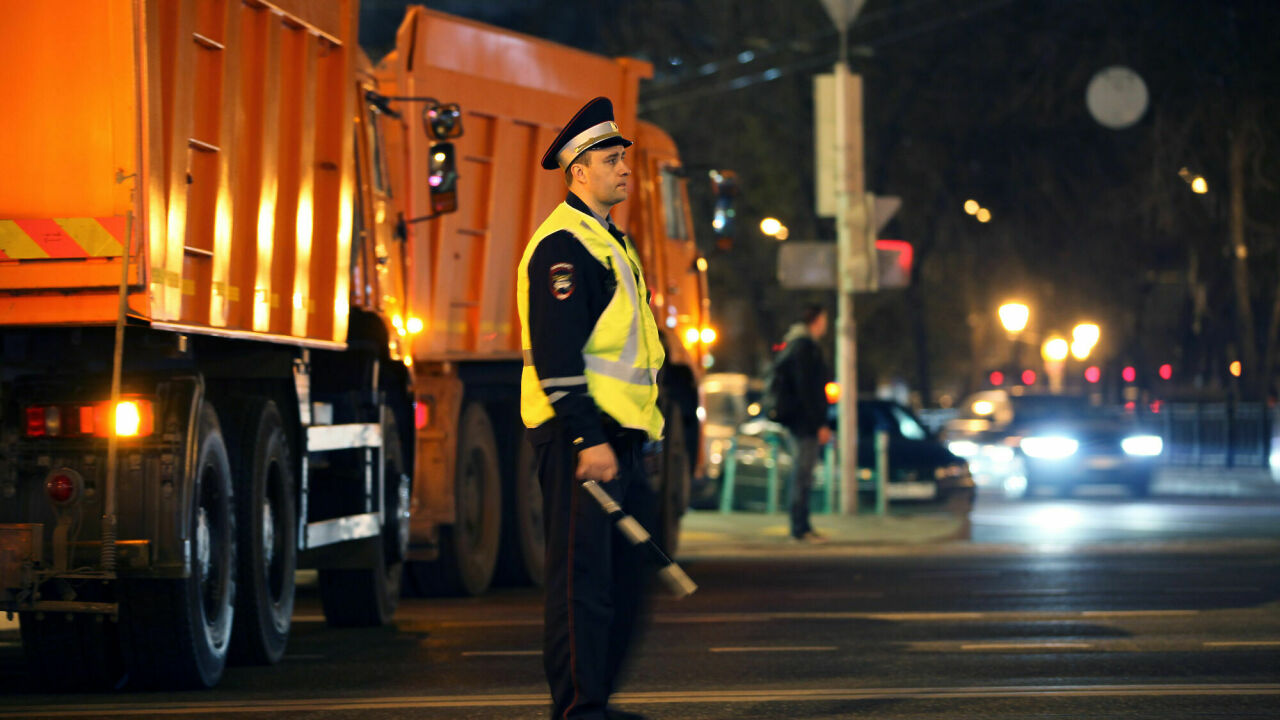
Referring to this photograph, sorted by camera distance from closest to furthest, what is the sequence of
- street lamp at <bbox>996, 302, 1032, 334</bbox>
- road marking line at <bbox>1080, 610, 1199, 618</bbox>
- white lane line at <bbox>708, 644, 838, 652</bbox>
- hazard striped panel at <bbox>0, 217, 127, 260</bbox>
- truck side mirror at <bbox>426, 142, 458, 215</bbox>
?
hazard striped panel at <bbox>0, 217, 127, 260</bbox> → white lane line at <bbox>708, 644, 838, 652</bbox> → road marking line at <bbox>1080, 610, 1199, 618</bbox> → truck side mirror at <bbox>426, 142, 458, 215</bbox> → street lamp at <bbox>996, 302, 1032, 334</bbox>

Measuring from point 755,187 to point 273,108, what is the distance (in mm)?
29471

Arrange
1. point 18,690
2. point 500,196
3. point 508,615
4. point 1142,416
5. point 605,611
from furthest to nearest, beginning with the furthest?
point 1142,416 → point 500,196 → point 508,615 → point 18,690 → point 605,611

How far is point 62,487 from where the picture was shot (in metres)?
7.96

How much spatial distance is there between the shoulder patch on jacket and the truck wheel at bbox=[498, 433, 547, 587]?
8.03 m

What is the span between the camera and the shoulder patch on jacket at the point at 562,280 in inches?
247

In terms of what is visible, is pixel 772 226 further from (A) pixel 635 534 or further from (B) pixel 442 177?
(A) pixel 635 534

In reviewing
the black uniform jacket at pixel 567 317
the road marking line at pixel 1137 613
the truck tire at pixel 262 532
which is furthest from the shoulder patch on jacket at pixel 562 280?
the road marking line at pixel 1137 613

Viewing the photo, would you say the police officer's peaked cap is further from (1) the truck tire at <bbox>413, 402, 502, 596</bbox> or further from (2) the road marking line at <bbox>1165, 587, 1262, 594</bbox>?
(2) the road marking line at <bbox>1165, 587, 1262, 594</bbox>

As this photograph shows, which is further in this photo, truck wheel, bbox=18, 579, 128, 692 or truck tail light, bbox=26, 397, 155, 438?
truck wheel, bbox=18, 579, 128, 692

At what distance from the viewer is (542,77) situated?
47.8ft

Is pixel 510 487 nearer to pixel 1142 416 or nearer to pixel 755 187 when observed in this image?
pixel 1142 416

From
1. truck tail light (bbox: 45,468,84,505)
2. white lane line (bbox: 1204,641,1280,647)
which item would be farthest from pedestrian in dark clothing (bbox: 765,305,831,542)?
truck tail light (bbox: 45,468,84,505)

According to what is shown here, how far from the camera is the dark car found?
70.7 feet

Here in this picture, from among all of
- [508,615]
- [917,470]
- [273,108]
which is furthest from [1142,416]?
[273,108]
